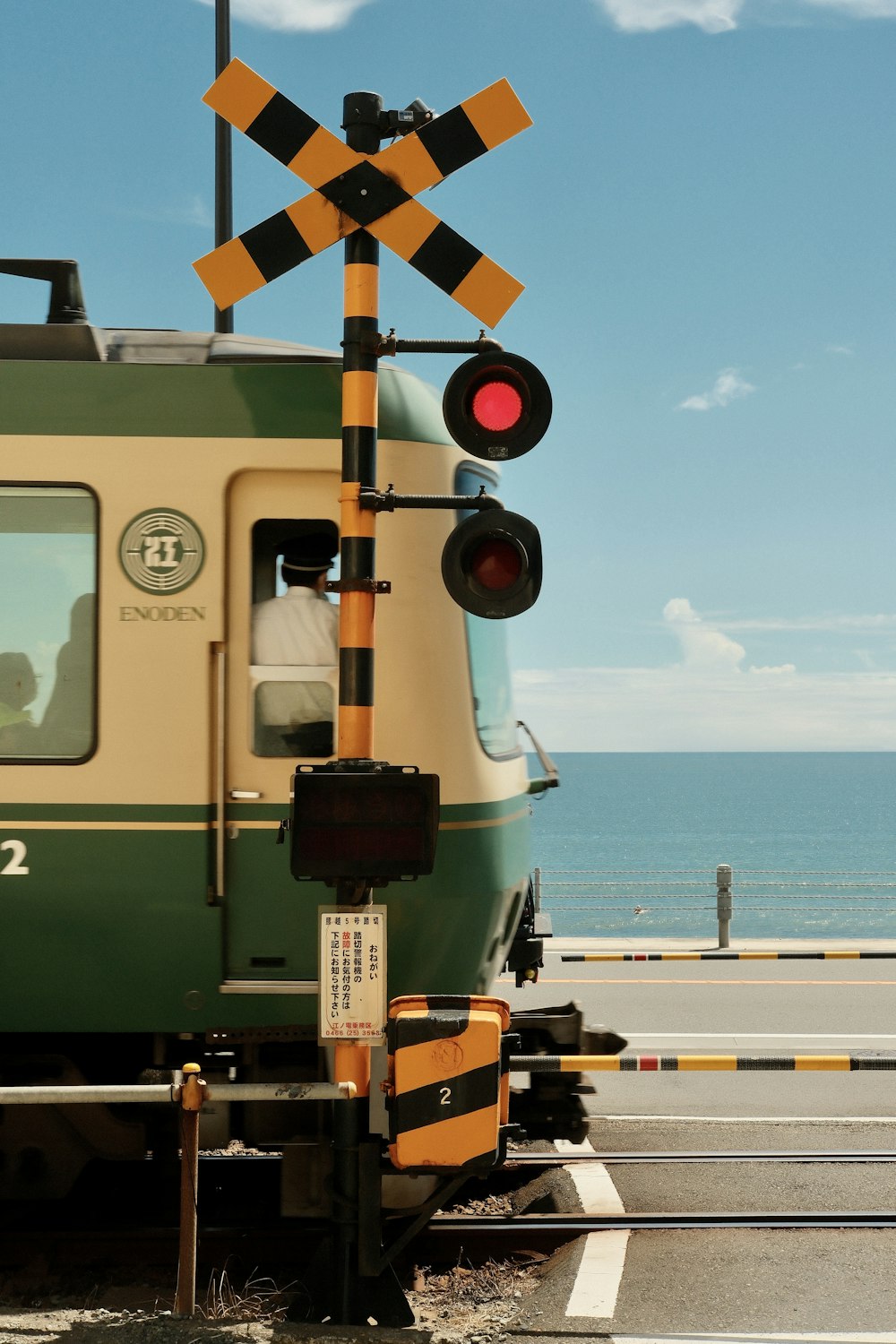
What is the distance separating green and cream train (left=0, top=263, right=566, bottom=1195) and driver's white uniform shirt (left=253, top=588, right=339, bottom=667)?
6 centimetres

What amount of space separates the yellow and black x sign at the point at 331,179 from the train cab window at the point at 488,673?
111 centimetres

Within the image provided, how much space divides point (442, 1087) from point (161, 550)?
2.25m

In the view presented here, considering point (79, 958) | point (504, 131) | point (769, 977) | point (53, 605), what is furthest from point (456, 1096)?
point (769, 977)

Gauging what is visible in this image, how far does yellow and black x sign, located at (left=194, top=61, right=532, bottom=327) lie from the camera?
4.79 metres

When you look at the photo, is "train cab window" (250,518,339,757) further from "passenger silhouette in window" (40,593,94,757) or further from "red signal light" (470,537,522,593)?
"red signal light" (470,537,522,593)

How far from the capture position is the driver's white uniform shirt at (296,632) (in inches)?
204

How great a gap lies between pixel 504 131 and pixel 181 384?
5.04 feet

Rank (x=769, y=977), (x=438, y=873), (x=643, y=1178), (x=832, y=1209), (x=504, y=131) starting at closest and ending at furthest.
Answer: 1. (x=504, y=131)
2. (x=438, y=873)
3. (x=832, y=1209)
4. (x=643, y=1178)
5. (x=769, y=977)

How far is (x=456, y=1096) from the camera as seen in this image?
4.68 metres

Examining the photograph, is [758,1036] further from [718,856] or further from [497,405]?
[718,856]

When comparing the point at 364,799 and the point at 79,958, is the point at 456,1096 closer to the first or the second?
the point at 364,799

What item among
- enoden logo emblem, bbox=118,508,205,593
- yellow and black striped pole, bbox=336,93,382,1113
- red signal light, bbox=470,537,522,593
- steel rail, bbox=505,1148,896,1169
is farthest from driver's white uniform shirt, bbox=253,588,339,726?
steel rail, bbox=505,1148,896,1169

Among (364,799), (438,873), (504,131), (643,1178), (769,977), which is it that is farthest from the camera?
(769,977)

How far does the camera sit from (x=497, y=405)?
4.72 meters
